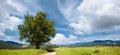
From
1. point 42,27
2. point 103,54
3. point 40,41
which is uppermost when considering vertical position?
point 42,27

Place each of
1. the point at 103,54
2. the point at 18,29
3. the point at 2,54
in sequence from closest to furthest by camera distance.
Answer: the point at 103,54, the point at 2,54, the point at 18,29

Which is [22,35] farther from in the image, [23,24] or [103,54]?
[103,54]

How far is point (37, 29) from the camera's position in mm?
79938

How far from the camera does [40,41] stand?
8256 centimetres

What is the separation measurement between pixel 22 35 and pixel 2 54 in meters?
32.6

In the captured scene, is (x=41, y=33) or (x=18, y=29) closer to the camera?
(x=41, y=33)

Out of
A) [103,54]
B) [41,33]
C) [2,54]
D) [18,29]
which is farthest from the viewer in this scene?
[18,29]

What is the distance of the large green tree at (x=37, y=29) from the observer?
80.7 meters

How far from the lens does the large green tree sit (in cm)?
8069

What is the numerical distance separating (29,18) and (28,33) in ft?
20.6

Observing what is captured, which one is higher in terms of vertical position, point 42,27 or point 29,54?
point 42,27

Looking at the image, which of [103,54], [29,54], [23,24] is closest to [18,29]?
[23,24]

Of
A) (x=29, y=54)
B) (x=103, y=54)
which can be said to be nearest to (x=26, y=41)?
(x=29, y=54)

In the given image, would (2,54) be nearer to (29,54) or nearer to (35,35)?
(29,54)
